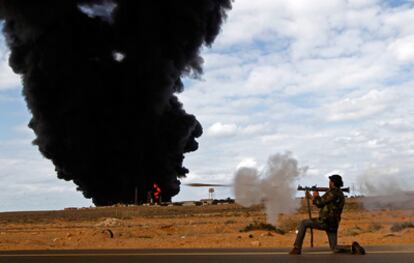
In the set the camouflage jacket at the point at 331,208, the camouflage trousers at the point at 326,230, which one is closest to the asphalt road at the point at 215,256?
the camouflage trousers at the point at 326,230

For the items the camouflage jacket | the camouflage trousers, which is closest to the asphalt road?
the camouflage trousers

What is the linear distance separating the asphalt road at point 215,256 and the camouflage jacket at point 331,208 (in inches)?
24.9

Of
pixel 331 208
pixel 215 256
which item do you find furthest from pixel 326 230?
pixel 215 256

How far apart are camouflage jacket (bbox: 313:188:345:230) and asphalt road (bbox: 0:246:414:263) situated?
24.9 inches

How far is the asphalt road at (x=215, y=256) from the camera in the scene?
11.8m

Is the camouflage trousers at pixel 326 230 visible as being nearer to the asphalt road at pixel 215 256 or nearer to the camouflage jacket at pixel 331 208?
the camouflage jacket at pixel 331 208

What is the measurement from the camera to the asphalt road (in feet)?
38.7

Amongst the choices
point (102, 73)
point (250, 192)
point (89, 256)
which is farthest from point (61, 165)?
point (89, 256)

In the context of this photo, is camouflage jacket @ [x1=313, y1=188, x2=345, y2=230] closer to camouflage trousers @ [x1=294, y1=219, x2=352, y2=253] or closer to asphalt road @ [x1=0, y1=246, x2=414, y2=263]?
camouflage trousers @ [x1=294, y1=219, x2=352, y2=253]

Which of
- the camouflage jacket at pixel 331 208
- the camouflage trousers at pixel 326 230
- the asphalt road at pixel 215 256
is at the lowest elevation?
the asphalt road at pixel 215 256

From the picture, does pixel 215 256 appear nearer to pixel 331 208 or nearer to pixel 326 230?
pixel 326 230

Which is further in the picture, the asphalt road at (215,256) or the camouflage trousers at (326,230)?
the camouflage trousers at (326,230)

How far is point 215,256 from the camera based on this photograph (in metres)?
12.9

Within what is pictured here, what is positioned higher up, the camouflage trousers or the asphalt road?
the camouflage trousers
